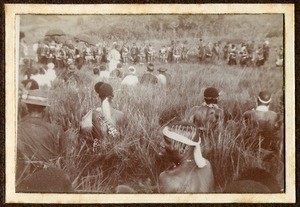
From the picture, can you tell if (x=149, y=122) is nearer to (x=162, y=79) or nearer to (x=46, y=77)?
(x=162, y=79)

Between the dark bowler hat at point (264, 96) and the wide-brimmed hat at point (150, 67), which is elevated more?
the wide-brimmed hat at point (150, 67)

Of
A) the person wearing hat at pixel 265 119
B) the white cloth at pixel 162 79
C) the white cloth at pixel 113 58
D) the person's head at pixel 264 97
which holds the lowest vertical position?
the person wearing hat at pixel 265 119

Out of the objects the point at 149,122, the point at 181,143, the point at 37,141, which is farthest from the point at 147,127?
the point at 37,141

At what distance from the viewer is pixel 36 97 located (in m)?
1.87

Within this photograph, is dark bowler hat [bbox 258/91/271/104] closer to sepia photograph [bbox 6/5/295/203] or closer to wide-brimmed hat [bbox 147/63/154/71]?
sepia photograph [bbox 6/5/295/203]

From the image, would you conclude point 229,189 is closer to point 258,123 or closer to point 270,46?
point 258,123

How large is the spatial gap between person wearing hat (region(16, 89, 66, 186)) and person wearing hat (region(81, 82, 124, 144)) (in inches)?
3.7

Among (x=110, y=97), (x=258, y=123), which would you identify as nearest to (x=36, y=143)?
(x=110, y=97)

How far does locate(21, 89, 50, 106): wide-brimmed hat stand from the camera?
187cm

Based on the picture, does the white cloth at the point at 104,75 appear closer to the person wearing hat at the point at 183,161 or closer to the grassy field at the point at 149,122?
the grassy field at the point at 149,122

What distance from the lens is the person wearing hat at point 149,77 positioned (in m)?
1.87

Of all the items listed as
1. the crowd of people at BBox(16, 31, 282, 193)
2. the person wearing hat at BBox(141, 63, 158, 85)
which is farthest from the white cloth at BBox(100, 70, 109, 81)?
the person wearing hat at BBox(141, 63, 158, 85)

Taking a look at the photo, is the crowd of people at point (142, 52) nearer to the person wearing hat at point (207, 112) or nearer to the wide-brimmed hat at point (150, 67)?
the wide-brimmed hat at point (150, 67)

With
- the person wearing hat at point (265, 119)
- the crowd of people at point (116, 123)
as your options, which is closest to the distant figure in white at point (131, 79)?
the crowd of people at point (116, 123)
